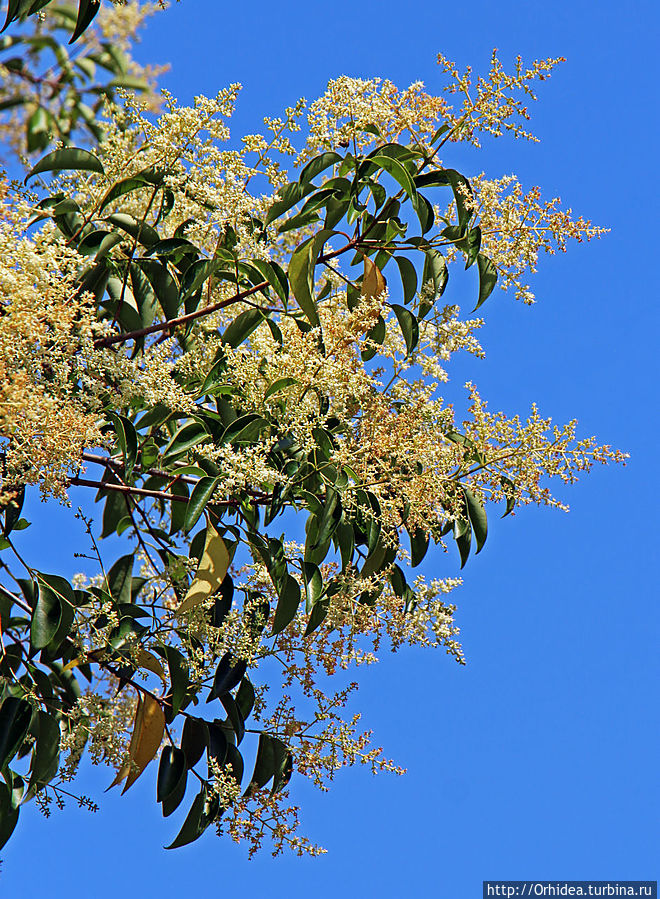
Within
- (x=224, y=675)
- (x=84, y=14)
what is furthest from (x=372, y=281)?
(x=224, y=675)

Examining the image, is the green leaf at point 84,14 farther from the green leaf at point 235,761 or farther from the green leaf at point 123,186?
the green leaf at point 235,761

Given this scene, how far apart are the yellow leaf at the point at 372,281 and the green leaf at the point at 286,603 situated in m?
0.67

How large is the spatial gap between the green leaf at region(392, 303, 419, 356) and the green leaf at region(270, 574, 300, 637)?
0.60 m

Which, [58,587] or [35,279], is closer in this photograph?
[35,279]

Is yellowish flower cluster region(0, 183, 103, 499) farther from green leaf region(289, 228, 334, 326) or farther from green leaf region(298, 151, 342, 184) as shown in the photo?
green leaf region(298, 151, 342, 184)

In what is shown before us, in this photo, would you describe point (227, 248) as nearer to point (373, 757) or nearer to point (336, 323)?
point (336, 323)

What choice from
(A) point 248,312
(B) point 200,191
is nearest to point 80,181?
(B) point 200,191

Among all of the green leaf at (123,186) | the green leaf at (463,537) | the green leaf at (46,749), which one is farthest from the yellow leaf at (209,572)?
the green leaf at (123,186)

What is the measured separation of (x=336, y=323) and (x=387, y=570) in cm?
57

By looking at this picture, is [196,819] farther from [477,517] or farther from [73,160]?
[73,160]

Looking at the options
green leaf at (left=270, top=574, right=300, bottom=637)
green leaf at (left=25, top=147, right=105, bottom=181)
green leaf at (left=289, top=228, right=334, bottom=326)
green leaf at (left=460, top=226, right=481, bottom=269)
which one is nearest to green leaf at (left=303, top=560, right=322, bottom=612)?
green leaf at (left=270, top=574, right=300, bottom=637)

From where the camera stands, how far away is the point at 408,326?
8.61ft

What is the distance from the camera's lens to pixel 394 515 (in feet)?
7.90

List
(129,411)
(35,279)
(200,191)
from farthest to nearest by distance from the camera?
(129,411)
(200,191)
(35,279)
